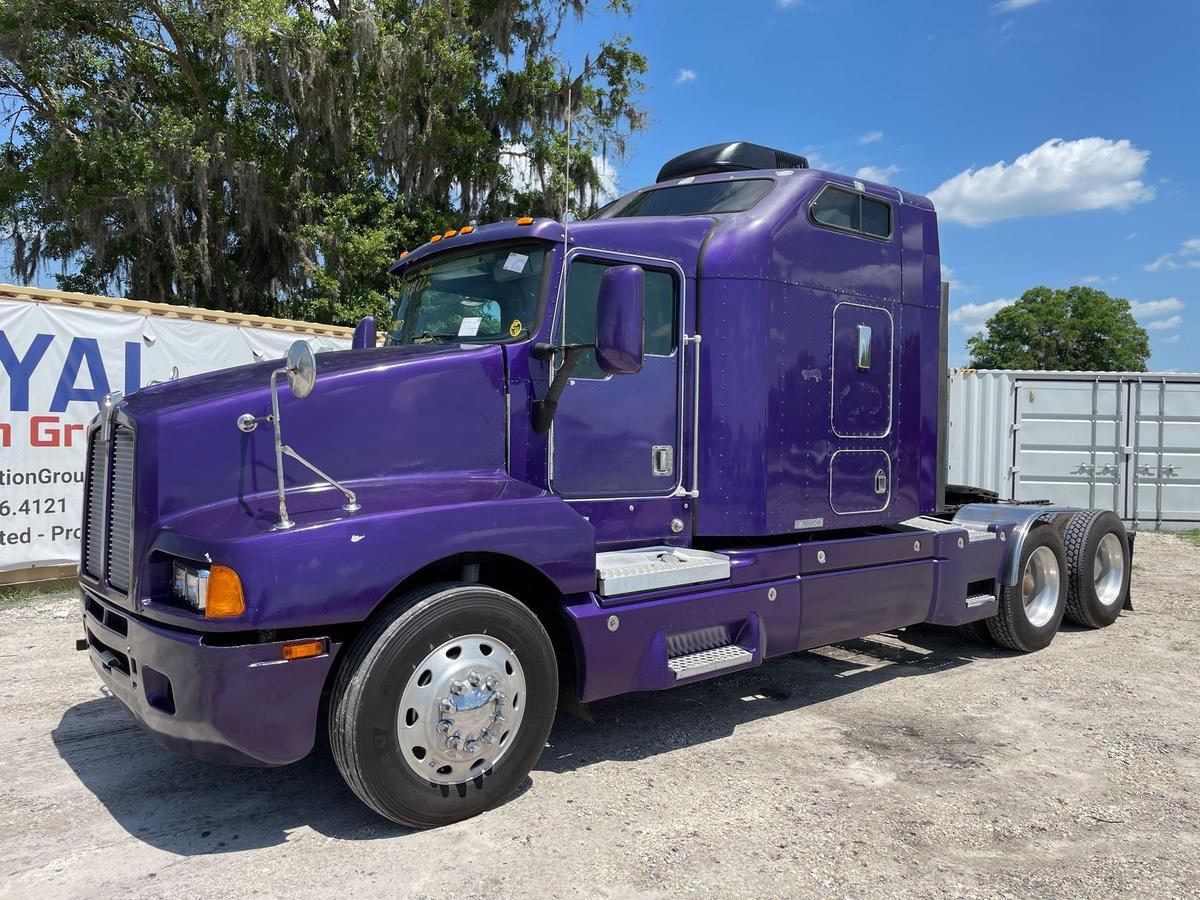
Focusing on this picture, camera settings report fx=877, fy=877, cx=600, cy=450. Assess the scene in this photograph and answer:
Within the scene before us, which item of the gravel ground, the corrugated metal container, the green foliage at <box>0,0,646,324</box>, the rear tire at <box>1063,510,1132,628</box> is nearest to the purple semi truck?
the gravel ground

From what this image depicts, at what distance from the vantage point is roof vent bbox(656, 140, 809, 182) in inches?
239

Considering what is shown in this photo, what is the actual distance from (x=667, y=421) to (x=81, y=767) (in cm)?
347

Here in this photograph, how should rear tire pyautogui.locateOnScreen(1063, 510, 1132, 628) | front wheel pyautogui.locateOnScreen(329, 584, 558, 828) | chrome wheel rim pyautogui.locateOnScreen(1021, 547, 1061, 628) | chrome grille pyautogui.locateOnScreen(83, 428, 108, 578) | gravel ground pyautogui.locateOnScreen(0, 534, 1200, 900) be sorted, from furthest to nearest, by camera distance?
rear tire pyautogui.locateOnScreen(1063, 510, 1132, 628) → chrome wheel rim pyautogui.locateOnScreen(1021, 547, 1061, 628) → chrome grille pyautogui.locateOnScreen(83, 428, 108, 578) → front wheel pyautogui.locateOnScreen(329, 584, 558, 828) → gravel ground pyautogui.locateOnScreen(0, 534, 1200, 900)

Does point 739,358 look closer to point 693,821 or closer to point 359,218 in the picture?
point 693,821

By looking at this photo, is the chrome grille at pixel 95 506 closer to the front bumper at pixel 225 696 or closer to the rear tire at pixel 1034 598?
the front bumper at pixel 225 696

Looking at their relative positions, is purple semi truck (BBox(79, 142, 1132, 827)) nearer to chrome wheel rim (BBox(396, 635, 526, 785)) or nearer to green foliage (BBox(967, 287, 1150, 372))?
chrome wheel rim (BBox(396, 635, 526, 785))

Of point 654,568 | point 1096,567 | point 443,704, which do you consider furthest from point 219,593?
point 1096,567

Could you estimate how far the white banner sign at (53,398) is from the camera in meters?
8.20

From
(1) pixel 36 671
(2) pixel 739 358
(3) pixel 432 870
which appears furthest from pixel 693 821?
(1) pixel 36 671

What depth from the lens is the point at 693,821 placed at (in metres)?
3.83

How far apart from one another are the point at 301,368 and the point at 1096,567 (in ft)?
23.5

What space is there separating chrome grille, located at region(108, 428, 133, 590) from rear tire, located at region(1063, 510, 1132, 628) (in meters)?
7.13

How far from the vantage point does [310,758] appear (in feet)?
15.1

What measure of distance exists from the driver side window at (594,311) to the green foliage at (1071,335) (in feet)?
188
